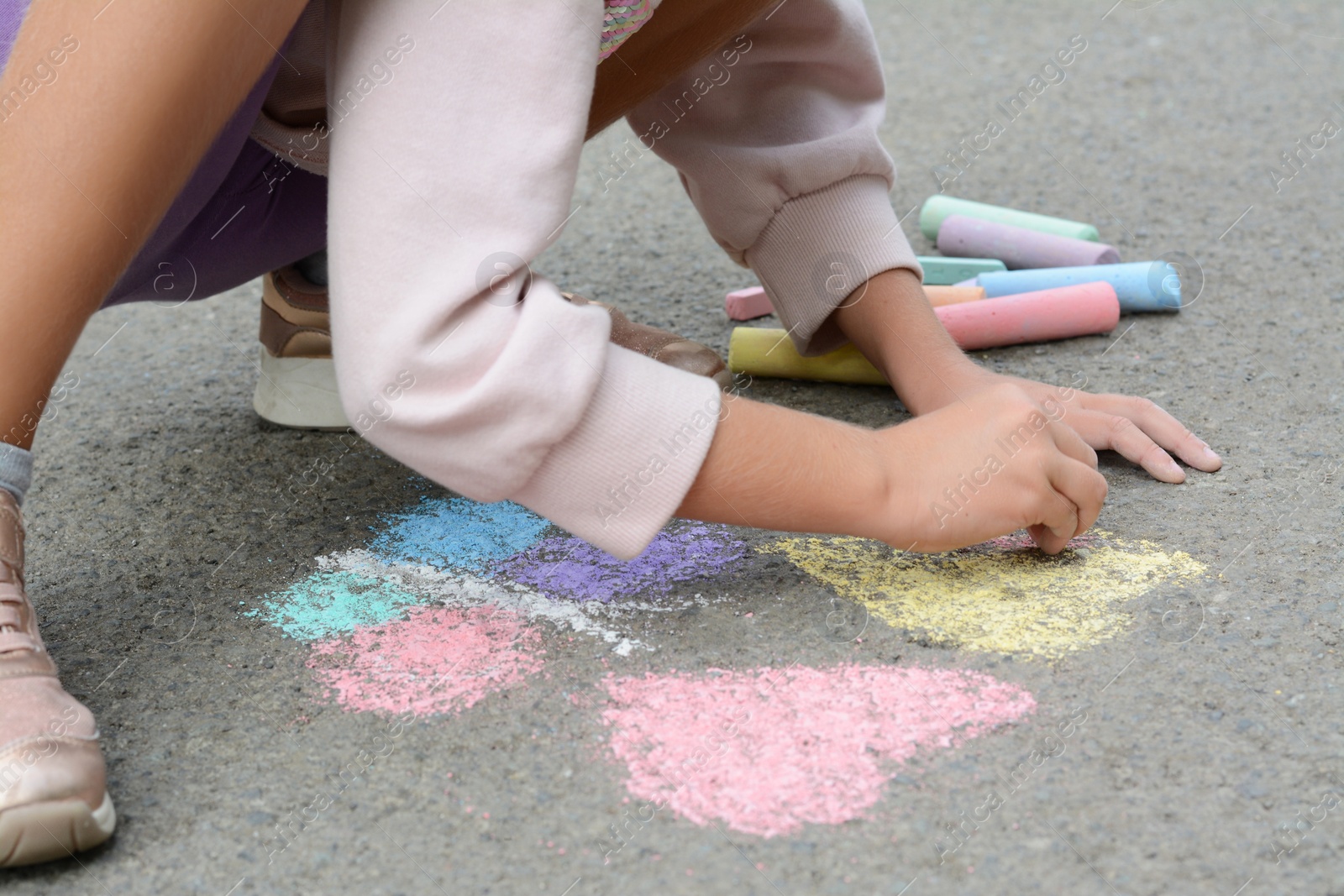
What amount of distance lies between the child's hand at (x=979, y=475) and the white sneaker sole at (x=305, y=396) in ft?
2.67

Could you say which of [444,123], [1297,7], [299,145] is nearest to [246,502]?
[299,145]

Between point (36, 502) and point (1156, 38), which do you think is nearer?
point (36, 502)

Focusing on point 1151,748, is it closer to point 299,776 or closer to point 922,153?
point 299,776

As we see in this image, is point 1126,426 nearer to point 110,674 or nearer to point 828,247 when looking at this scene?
point 828,247

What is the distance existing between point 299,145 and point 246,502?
1.46 feet

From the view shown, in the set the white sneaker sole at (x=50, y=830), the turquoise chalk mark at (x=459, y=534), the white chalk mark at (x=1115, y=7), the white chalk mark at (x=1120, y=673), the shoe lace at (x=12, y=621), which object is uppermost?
the shoe lace at (x=12, y=621)

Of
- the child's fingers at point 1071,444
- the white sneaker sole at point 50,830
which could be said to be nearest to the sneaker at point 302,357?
the white sneaker sole at point 50,830

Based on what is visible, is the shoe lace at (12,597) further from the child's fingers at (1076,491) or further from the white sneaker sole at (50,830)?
the child's fingers at (1076,491)

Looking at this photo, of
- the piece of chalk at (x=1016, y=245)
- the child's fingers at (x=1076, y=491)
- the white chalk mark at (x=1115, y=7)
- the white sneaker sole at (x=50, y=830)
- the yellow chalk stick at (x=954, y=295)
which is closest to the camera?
the white sneaker sole at (x=50, y=830)

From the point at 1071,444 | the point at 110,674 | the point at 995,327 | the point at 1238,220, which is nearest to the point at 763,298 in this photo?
the point at 995,327

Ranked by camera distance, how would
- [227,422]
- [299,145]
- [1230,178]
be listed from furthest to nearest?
[1230,178]
[227,422]
[299,145]

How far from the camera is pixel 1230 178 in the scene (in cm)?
247

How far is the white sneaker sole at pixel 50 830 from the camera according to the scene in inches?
35.0

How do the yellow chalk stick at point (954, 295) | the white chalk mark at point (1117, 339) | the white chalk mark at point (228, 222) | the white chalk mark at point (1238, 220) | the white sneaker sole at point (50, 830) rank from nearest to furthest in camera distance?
the white sneaker sole at point (50, 830) → the white chalk mark at point (228, 222) → the white chalk mark at point (1117, 339) → the yellow chalk stick at point (954, 295) → the white chalk mark at point (1238, 220)
